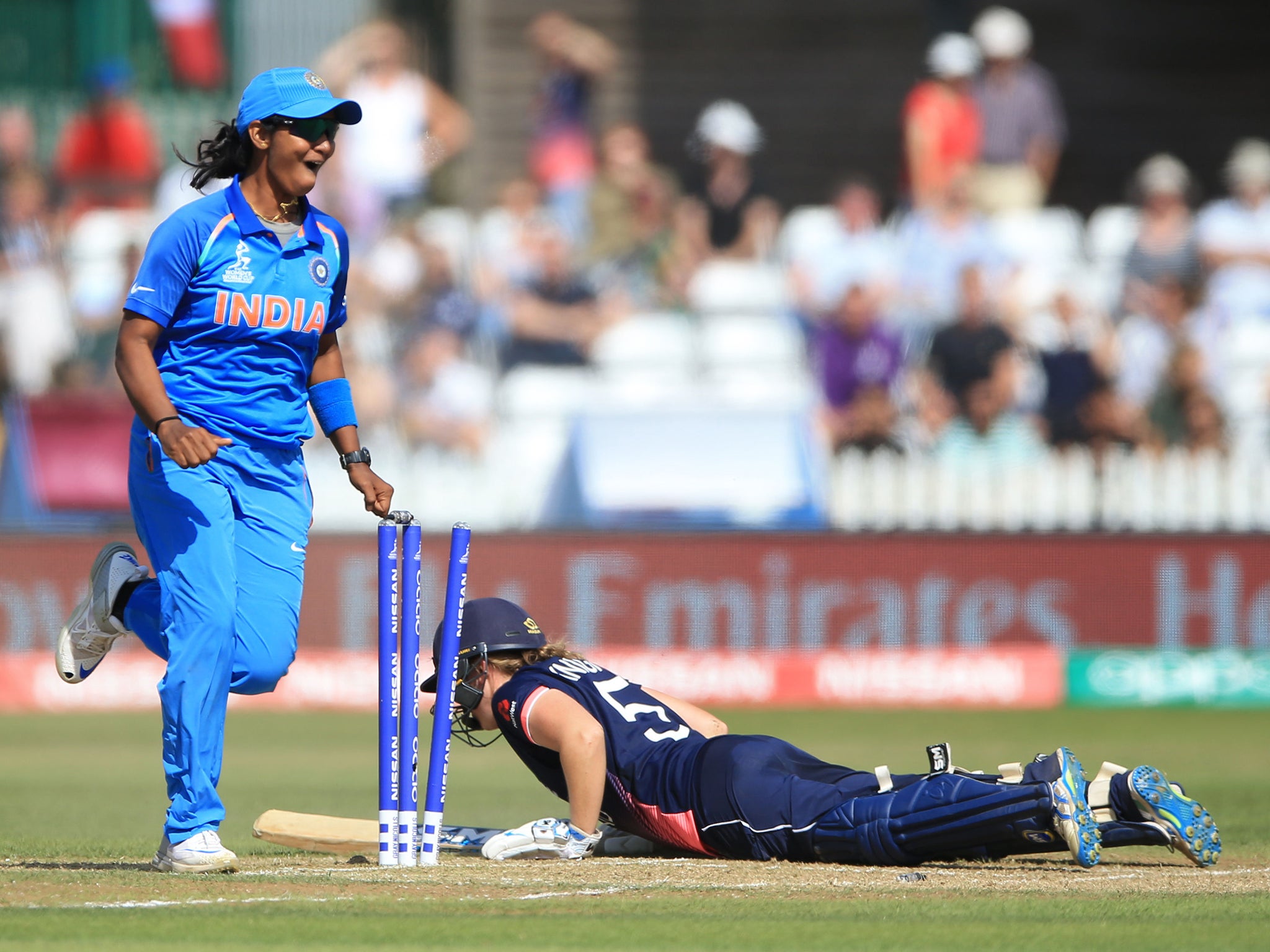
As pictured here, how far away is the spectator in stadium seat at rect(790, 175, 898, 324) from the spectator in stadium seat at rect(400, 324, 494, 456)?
2.63 metres

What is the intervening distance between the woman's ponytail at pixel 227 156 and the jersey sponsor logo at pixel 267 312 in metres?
0.39

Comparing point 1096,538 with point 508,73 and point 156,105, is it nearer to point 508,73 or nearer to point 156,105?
point 508,73

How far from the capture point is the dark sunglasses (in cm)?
586

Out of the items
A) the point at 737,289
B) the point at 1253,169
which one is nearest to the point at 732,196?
the point at 737,289

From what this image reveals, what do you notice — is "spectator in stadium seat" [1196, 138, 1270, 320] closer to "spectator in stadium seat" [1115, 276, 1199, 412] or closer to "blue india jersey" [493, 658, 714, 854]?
"spectator in stadium seat" [1115, 276, 1199, 412]

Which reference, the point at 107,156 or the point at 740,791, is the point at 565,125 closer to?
the point at 107,156

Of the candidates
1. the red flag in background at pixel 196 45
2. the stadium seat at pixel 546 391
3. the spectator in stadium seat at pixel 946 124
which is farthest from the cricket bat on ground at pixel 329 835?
the red flag in background at pixel 196 45

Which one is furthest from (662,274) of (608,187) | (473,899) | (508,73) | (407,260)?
(473,899)

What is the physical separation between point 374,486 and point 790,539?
8.37 meters

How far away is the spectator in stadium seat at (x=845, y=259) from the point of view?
618 inches

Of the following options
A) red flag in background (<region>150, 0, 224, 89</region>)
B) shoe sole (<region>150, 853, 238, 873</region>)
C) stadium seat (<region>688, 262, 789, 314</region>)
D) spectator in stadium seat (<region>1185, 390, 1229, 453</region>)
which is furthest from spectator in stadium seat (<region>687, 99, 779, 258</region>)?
shoe sole (<region>150, 853, 238, 873</region>)

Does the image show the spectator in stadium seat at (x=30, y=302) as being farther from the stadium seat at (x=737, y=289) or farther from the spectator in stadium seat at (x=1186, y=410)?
the spectator in stadium seat at (x=1186, y=410)

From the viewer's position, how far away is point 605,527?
14523 mm

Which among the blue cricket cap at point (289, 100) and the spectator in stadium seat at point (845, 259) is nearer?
the blue cricket cap at point (289, 100)
